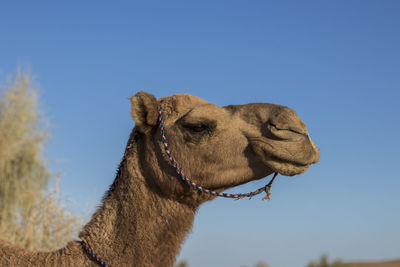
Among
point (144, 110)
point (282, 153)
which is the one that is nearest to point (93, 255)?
point (144, 110)

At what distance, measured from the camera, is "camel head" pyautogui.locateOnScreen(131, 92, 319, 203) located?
10.7ft

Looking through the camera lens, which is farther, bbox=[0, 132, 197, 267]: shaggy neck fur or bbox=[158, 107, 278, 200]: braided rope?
bbox=[158, 107, 278, 200]: braided rope

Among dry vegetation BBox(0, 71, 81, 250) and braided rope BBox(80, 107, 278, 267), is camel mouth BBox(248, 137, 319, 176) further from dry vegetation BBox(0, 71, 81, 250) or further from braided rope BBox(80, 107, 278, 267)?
dry vegetation BBox(0, 71, 81, 250)

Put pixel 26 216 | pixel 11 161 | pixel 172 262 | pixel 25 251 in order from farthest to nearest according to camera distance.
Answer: pixel 11 161 < pixel 26 216 < pixel 25 251 < pixel 172 262

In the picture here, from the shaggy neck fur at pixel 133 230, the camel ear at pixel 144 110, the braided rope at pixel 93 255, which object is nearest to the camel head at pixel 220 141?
the camel ear at pixel 144 110

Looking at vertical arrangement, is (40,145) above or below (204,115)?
above

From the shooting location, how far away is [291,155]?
10.5 feet

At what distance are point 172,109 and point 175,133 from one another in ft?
0.83

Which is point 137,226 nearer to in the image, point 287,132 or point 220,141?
point 220,141

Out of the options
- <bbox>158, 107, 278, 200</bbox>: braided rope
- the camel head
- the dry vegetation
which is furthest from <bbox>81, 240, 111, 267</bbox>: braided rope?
the dry vegetation

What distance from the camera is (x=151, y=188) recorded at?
3.36 m

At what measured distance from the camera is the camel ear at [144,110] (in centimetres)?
348

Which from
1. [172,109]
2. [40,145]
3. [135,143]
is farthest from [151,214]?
[40,145]

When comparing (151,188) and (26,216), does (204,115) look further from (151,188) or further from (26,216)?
(26,216)
